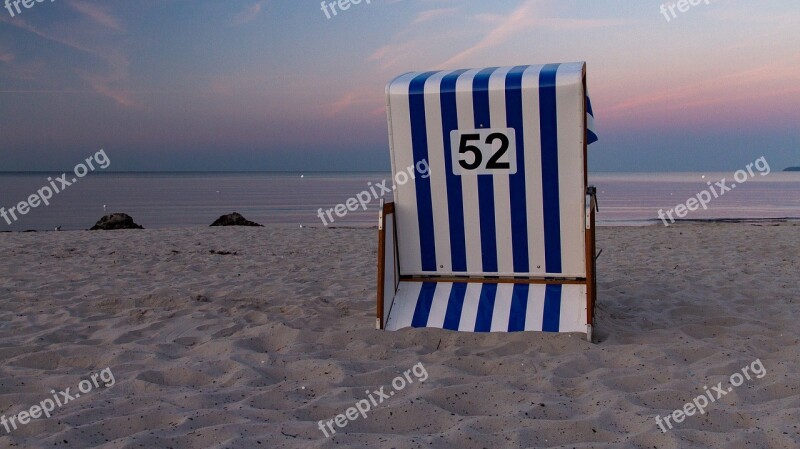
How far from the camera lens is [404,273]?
4215mm

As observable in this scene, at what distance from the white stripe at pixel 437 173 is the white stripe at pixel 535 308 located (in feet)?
1.81

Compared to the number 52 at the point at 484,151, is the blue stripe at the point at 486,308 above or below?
below

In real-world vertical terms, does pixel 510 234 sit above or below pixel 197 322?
above

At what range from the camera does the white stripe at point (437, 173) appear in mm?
3906

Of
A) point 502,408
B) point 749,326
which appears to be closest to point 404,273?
point 502,408

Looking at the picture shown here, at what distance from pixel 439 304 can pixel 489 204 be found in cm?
72

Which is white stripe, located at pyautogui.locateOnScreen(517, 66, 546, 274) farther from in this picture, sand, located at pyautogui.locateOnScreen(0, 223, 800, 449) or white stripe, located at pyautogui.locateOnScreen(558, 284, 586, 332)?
sand, located at pyautogui.locateOnScreen(0, 223, 800, 449)

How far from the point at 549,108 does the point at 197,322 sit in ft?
8.76

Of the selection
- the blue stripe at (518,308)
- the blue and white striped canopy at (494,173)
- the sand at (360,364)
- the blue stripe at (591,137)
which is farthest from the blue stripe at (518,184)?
the sand at (360,364)

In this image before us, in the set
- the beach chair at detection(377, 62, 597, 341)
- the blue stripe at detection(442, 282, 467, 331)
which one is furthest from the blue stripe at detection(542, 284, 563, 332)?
the blue stripe at detection(442, 282, 467, 331)

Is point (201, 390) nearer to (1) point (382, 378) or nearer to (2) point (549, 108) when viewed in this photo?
(1) point (382, 378)

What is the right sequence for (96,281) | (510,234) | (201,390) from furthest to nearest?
1. (96,281)
2. (510,234)
3. (201,390)

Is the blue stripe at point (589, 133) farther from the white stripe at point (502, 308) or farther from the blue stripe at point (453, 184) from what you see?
the white stripe at point (502, 308)

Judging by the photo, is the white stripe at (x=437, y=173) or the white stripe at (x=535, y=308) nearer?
the white stripe at (x=535, y=308)
